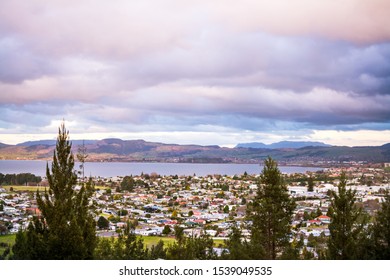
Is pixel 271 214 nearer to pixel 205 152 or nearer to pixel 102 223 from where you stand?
pixel 102 223

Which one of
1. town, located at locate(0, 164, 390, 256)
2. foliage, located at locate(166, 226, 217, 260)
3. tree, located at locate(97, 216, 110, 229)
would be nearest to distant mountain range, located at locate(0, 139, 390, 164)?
town, located at locate(0, 164, 390, 256)

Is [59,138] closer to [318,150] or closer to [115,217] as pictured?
[115,217]

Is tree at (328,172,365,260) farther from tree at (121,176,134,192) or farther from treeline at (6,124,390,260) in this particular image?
tree at (121,176,134,192)

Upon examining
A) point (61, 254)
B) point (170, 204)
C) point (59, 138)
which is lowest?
point (170, 204)

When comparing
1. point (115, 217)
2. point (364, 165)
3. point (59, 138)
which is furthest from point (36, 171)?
point (59, 138)

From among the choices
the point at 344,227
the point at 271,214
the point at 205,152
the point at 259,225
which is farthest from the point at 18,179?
the point at 205,152

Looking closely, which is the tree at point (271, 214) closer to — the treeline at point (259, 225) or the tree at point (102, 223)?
the treeline at point (259, 225)

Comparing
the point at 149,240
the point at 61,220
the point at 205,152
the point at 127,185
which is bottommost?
the point at 149,240
